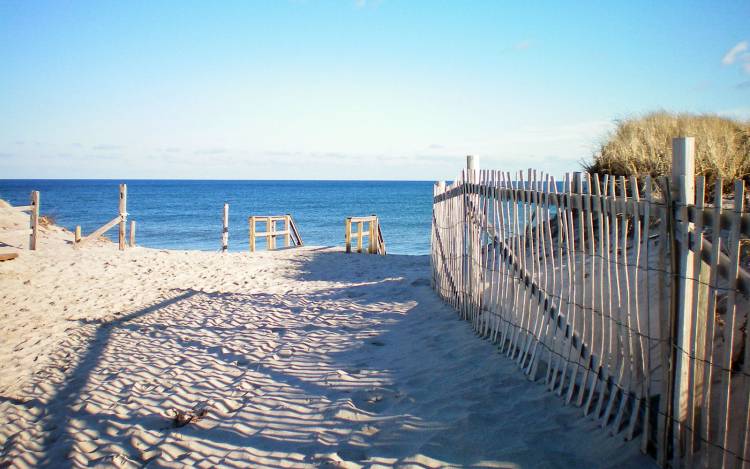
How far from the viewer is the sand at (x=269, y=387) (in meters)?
3.32

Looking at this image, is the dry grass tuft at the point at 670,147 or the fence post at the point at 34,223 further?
the fence post at the point at 34,223

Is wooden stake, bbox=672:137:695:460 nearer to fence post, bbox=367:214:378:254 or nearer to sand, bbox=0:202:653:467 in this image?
sand, bbox=0:202:653:467

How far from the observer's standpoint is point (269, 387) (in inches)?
182

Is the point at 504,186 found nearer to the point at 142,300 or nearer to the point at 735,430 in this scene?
the point at 735,430

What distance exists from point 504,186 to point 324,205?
59.4 metres

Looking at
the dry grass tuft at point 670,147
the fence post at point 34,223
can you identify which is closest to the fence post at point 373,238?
the dry grass tuft at point 670,147

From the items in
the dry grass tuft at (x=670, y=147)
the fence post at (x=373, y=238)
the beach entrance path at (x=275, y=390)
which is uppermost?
the dry grass tuft at (x=670, y=147)

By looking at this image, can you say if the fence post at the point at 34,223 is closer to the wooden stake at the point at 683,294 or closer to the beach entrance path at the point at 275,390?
the beach entrance path at the point at 275,390

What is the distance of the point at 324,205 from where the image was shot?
63844 mm

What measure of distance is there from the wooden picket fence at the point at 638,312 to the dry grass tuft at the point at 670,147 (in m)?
2.76

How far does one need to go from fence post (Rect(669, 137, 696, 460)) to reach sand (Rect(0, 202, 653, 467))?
1.22ft

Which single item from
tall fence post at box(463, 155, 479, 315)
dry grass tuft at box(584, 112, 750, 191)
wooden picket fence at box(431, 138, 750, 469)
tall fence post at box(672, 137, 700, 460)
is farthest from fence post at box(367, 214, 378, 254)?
tall fence post at box(672, 137, 700, 460)

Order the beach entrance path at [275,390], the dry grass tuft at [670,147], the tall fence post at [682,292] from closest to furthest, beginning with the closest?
the tall fence post at [682,292], the beach entrance path at [275,390], the dry grass tuft at [670,147]

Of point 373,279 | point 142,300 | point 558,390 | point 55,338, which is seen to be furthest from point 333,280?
point 558,390
